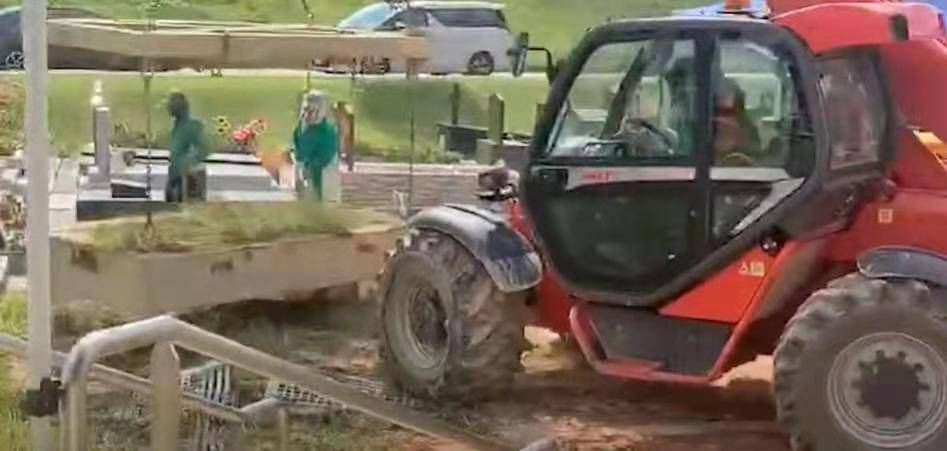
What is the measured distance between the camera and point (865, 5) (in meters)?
7.21

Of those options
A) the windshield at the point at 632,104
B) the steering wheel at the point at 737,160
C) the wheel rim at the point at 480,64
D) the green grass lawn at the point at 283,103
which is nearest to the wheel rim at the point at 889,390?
the steering wheel at the point at 737,160

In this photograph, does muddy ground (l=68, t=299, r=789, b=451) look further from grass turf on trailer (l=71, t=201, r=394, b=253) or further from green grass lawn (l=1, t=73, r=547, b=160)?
green grass lawn (l=1, t=73, r=547, b=160)

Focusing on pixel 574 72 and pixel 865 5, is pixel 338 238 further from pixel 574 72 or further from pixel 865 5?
pixel 865 5

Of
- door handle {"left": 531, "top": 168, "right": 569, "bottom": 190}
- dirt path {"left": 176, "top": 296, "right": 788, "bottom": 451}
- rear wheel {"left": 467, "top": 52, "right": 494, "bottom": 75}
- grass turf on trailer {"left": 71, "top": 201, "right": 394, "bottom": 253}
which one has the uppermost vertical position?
door handle {"left": 531, "top": 168, "right": 569, "bottom": 190}

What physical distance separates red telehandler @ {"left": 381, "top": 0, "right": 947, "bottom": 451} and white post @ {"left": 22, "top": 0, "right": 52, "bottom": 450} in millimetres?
3107

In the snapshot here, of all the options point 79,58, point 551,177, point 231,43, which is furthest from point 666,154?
point 79,58

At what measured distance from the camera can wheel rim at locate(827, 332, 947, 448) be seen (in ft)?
21.4

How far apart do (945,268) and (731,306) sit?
1.02m

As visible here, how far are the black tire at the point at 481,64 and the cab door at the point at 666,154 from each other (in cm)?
2001

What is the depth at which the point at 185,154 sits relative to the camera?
12930 millimetres

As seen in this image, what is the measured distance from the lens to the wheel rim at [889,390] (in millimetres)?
6523

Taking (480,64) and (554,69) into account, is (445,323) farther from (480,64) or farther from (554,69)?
(480,64)

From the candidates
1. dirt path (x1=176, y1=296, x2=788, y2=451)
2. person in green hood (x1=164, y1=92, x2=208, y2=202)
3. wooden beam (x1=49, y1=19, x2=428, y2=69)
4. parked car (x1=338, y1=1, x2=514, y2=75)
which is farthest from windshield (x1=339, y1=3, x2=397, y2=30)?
dirt path (x1=176, y1=296, x2=788, y2=451)

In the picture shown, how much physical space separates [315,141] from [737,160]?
7.14 metres
